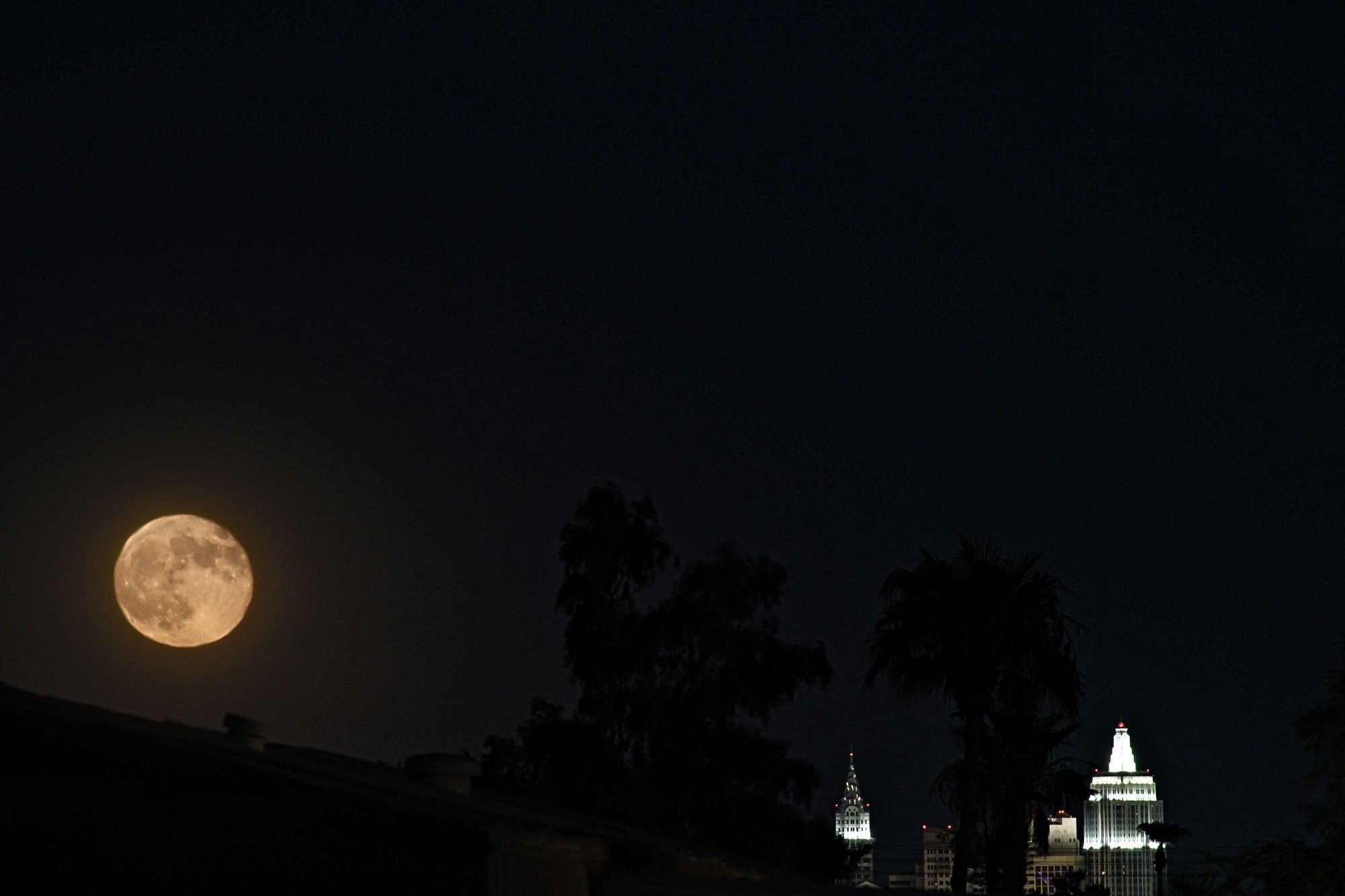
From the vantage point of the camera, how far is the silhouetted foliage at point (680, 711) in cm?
4288

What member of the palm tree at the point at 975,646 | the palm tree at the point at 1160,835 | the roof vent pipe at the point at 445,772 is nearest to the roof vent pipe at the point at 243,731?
the roof vent pipe at the point at 445,772

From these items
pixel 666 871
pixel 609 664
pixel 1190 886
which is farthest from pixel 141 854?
pixel 609 664

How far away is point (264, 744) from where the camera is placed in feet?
54.2

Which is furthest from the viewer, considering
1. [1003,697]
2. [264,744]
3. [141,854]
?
[1003,697]

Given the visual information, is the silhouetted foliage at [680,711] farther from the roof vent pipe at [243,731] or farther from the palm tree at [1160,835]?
the roof vent pipe at [243,731]

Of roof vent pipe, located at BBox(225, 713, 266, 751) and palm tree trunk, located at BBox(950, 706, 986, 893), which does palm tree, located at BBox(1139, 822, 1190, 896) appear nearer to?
palm tree trunk, located at BBox(950, 706, 986, 893)

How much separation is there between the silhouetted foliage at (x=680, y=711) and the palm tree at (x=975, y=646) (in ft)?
38.4

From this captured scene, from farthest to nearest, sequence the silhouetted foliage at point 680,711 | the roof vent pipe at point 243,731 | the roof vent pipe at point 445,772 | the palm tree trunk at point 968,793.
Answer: the silhouetted foliage at point 680,711, the palm tree trunk at point 968,793, the roof vent pipe at point 445,772, the roof vent pipe at point 243,731

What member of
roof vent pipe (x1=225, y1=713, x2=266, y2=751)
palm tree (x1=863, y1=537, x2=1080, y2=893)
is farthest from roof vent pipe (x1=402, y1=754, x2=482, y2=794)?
palm tree (x1=863, y1=537, x2=1080, y2=893)

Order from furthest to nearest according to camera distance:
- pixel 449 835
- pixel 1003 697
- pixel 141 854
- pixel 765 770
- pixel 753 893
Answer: pixel 765 770 < pixel 1003 697 < pixel 753 893 < pixel 449 835 < pixel 141 854

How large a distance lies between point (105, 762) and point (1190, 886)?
400 inches

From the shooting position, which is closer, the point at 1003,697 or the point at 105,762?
the point at 105,762

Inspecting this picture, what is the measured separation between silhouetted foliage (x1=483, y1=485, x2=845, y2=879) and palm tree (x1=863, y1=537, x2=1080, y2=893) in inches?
460

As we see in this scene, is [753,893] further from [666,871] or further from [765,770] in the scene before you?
[765,770]
